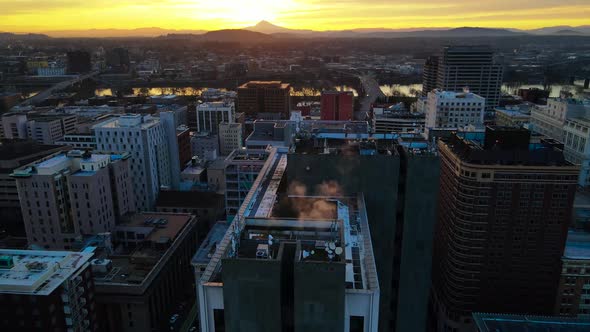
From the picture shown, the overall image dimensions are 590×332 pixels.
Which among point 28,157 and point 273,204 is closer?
point 273,204

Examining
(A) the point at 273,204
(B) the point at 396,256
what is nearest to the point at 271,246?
(A) the point at 273,204

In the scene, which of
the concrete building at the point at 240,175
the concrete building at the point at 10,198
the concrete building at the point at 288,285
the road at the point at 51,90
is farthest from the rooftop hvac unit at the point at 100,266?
the road at the point at 51,90

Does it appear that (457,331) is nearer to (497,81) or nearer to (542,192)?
(542,192)

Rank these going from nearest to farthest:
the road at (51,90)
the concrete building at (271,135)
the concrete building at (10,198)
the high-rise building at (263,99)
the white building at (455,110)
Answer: the concrete building at (10,198) < the concrete building at (271,135) < the white building at (455,110) < the high-rise building at (263,99) < the road at (51,90)

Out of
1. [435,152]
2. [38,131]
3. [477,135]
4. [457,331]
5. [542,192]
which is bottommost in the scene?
[457,331]

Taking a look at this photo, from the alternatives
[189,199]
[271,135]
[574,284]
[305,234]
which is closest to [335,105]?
[271,135]

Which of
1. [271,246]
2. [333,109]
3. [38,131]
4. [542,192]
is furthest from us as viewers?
[333,109]

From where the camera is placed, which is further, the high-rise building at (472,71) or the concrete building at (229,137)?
the high-rise building at (472,71)

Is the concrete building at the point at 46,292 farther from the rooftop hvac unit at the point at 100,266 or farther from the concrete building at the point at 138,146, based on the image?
the concrete building at the point at 138,146
